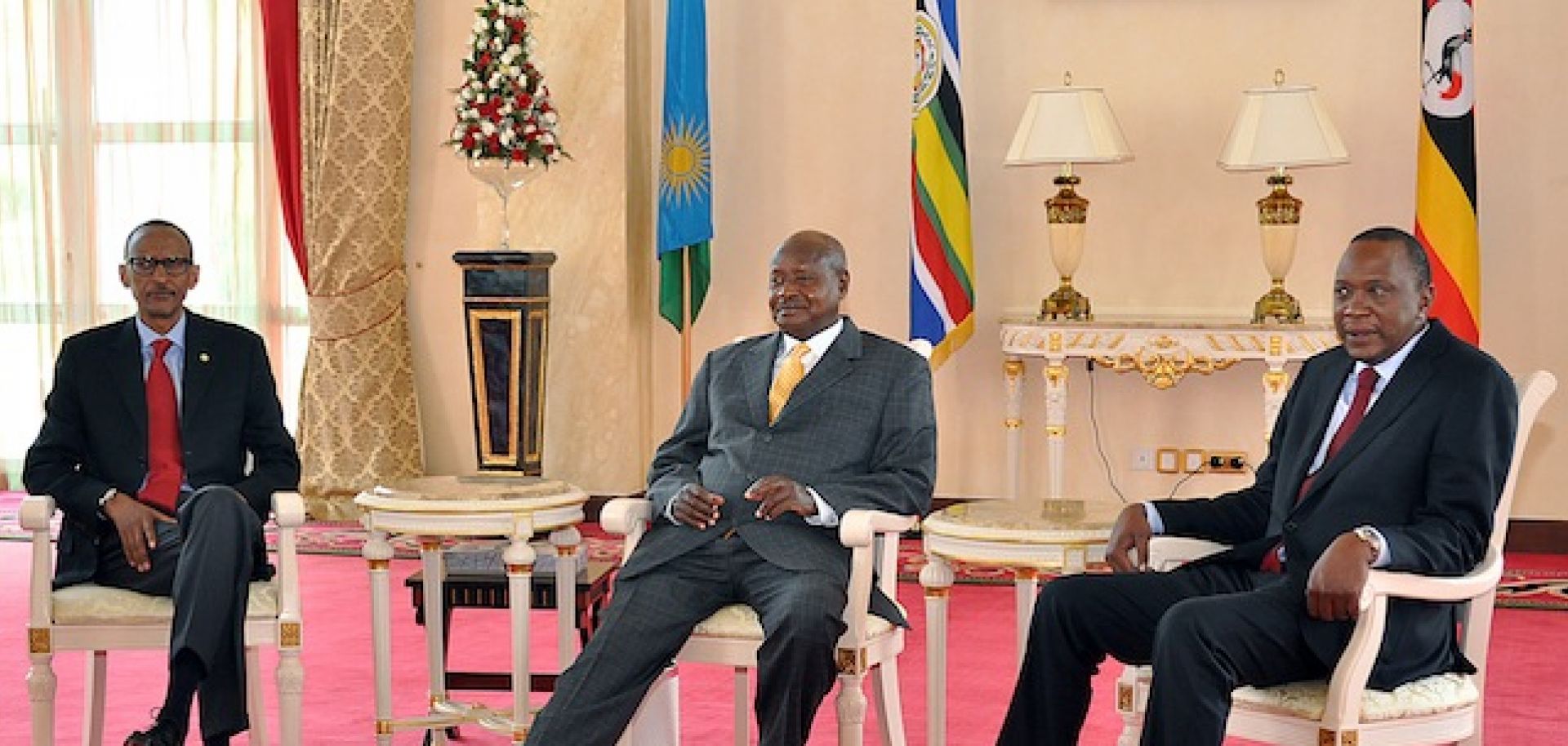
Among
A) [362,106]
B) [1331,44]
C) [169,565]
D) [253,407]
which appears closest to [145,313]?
[253,407]

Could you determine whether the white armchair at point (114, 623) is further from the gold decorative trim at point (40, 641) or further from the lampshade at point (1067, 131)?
the lampshade at point (1067, 131)

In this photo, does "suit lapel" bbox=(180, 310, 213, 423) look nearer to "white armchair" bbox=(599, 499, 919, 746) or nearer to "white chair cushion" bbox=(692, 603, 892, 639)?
"white armchair" bbox=(599, 499, 919, 746)

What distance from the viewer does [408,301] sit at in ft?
31.6

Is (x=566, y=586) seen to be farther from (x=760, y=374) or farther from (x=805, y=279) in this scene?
(x=805, y=279)

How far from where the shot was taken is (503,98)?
7.60 metres

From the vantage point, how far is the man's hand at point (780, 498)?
182 inches

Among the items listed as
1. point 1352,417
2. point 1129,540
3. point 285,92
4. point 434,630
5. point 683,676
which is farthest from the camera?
point 285,92

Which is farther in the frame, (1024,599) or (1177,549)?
(1024,599)

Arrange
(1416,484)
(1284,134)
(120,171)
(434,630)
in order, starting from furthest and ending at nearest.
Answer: (120,171) < (1284,134) < (434,630) < (1416,484)

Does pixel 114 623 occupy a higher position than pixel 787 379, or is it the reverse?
pixel 787 379

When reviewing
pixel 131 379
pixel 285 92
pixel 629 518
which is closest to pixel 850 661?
pixel 629 518

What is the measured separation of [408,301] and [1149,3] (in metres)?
3.69

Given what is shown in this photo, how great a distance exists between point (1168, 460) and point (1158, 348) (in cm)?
100

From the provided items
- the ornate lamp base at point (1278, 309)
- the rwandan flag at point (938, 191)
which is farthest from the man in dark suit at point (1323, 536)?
the rwandan flag at point (938, 191)
